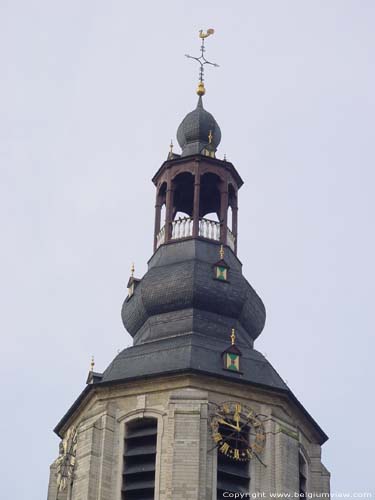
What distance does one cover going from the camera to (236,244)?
5700 centimetres

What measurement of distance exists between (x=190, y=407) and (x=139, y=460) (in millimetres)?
2024

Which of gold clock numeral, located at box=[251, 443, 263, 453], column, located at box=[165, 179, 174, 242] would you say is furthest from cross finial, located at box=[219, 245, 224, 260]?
gold clock numeral, located at box=[251, 443, 263, 453]

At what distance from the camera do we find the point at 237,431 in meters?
50.1

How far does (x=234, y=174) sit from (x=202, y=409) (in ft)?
34.1


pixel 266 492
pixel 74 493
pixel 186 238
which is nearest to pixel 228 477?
pixel 266 492

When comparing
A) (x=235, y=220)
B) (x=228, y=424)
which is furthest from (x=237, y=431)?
(x=235, y=220)

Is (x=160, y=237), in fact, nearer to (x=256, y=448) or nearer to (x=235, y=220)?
(x=235, y=220)

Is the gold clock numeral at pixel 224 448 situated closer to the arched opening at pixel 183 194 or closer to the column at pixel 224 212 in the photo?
the column at pixel 224 212

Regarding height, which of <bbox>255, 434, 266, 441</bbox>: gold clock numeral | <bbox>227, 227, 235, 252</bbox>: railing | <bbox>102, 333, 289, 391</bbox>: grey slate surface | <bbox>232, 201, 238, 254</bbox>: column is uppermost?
<bbox>232, 201, 238, 254</bbox>: column

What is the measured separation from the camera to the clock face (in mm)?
49688

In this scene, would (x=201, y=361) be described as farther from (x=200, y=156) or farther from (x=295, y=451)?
(x=200, y=156)

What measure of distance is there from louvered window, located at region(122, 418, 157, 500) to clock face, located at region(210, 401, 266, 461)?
70.5 inches

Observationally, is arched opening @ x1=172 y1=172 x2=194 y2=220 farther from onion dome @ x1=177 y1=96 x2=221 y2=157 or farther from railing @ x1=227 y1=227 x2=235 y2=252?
railing @ x1=227 y1=227 x2=235 y2=252

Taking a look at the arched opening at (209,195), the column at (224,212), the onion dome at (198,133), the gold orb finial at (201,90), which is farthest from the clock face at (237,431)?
the gold orb finial at (201,90)
